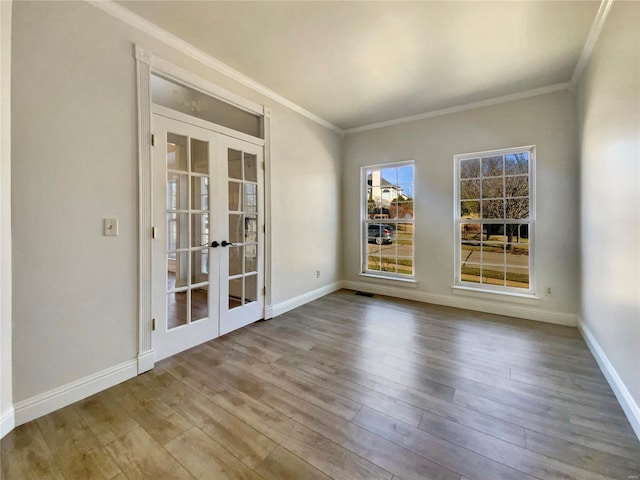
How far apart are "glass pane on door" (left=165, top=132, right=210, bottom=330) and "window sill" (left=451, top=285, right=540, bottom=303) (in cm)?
331

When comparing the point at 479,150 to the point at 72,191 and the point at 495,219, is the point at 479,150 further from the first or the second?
the point at 72,191

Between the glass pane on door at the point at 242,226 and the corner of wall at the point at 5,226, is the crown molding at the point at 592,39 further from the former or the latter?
the corner of wall at the point at 5,226

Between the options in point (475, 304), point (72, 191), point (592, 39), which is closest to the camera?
point (72, 191)

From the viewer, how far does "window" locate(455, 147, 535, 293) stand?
345cm

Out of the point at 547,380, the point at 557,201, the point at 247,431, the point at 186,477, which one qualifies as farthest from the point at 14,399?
Answer: the point at 557,201

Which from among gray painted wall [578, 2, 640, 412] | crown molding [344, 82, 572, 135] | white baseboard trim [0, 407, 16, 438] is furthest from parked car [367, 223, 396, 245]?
white baseboard trim [0, 407, 16, 438]

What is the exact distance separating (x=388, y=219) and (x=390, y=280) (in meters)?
1.00

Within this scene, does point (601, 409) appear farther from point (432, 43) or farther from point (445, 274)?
point (432, 43)

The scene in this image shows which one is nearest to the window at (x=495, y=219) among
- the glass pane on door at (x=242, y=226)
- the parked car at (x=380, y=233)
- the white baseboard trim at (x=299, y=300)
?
the parked car at (x=380, y=233)

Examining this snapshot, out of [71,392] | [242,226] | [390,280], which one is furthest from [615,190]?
[71,392]

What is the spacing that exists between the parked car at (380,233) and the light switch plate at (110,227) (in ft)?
11.8

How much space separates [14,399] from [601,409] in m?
3.65

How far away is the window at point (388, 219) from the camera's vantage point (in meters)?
4.28

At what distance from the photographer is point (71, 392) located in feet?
6.02
